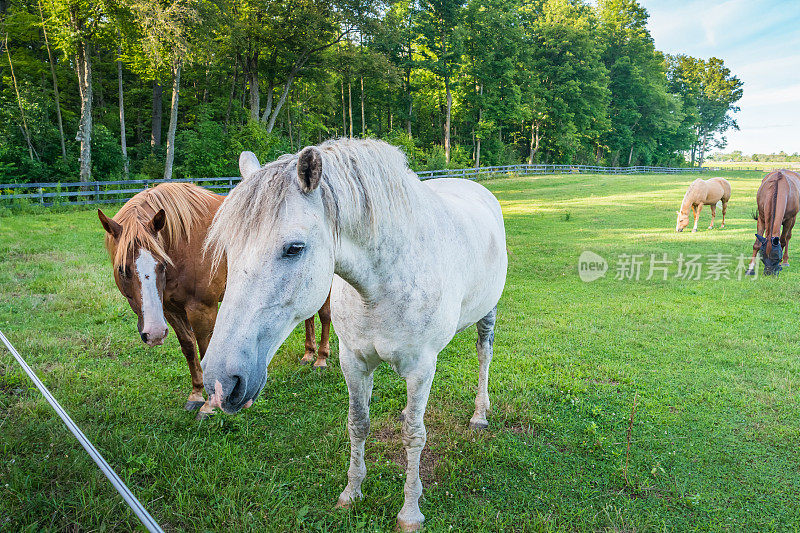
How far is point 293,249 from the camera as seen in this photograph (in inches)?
55.5

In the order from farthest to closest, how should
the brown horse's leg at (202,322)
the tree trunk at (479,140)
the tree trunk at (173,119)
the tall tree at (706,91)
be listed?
the tall tree at (706,91) → the tree trunk at (479,140) → the tree trunk at (173,119) → the brown horse's leg at (202,322)

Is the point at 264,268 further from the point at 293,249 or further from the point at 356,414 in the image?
the point at 356,414

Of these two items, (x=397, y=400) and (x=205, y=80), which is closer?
(x=397, y=400)

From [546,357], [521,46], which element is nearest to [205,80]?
[521,46]

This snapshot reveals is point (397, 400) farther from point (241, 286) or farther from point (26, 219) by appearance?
point (26, 219)

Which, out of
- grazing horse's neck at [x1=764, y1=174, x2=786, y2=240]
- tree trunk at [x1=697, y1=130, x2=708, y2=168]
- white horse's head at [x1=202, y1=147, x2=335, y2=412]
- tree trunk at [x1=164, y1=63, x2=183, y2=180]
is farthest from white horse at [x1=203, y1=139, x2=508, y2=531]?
tree trunk at [x1=697, y1=130, x2=708, y2=168]

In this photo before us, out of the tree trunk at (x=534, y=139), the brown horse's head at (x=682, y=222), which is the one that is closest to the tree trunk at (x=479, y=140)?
the tree trunk at (x=534, y=139)

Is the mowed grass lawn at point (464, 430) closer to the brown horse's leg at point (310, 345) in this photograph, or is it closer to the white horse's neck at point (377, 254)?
the brown horse's leg at point (310, 345)

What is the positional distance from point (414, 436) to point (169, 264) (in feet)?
7.37

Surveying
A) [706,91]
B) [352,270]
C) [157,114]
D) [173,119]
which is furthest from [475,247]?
[706,91]

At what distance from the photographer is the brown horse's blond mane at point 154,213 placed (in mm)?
2938

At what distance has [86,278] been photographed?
6812mm

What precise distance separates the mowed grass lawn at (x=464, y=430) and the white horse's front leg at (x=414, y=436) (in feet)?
0.43

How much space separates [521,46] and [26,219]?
36.2 meters
